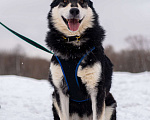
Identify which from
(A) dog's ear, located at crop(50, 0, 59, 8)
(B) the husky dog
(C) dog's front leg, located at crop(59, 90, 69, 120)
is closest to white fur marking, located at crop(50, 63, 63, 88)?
(B) the husky dog

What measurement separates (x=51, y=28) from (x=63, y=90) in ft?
3.22

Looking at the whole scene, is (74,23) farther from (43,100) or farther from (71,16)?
(43,100)

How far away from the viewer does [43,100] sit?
6383mm

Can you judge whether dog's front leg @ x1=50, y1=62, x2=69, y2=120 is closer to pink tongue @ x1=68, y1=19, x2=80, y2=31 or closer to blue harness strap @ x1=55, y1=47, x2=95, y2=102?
blue harness strap @ x1=55, y1=47, x2=95, y2=102

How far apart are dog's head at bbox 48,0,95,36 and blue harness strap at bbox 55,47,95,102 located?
399 millimetres

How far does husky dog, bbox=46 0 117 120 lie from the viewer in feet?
9.28

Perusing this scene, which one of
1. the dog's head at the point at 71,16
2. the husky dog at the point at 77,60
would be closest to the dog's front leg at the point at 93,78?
the husky dog at the point at 77,60

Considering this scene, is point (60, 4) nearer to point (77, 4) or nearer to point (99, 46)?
point (77, 4)

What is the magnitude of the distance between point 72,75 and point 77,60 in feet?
0.76

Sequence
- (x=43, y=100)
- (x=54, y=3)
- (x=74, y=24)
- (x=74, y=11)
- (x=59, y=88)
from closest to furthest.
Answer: (x=74, y=11) < (x=74, y=24) < (x=59, y=88) < (x=54, y=3) < (x=43, y=100)

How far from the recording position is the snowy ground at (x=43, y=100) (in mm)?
4680

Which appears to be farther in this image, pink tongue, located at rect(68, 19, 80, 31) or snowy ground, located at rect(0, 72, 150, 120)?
snowy ground, located at rect(0, 72, 150, 120)

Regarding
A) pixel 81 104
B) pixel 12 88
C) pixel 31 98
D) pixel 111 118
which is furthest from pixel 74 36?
pixel 12 88

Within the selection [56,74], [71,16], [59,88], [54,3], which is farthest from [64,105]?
[54,3]
